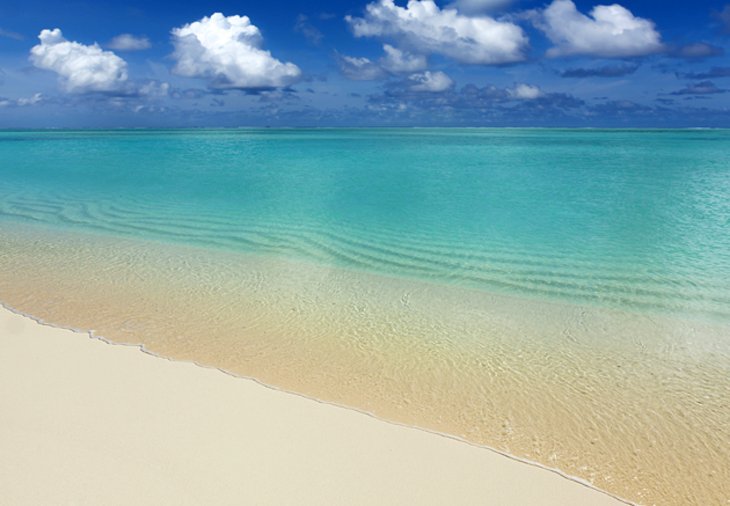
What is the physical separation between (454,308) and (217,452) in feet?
12.7

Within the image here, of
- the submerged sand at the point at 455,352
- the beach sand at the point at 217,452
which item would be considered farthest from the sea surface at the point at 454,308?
the beach sand at the point at 217,452

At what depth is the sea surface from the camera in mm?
4078

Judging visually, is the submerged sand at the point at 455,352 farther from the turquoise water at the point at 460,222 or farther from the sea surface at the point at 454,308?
the turquoise water at the point at 460,222

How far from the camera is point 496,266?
8688mm

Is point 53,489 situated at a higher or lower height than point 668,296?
lower

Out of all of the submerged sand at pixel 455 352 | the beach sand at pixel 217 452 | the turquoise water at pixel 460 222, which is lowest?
the beach sand at pixel 217 452

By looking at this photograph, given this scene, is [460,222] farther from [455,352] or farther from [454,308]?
[455,352]

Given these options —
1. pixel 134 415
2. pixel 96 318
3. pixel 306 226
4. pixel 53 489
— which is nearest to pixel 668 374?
pixel 134 415

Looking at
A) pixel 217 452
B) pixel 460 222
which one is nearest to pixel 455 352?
pixel 217 452

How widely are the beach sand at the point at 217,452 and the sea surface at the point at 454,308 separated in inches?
13.7

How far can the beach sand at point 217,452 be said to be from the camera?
3146 millimetres

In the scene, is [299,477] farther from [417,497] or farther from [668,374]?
[668,374]

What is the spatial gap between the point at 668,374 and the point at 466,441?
232 cm

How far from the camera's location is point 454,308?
6.71m
